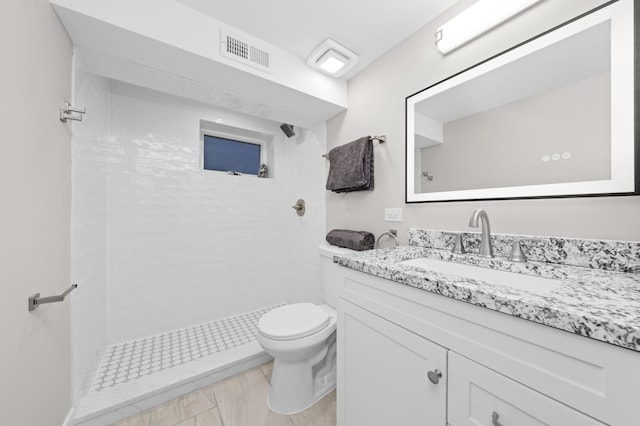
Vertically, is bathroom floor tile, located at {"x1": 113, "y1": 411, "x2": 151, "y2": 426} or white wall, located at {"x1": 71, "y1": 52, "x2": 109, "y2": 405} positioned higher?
white wall, located at {"x1": 71, "y1": 52, "x2": 109, "y2": 405}

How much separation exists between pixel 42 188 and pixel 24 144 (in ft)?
0.64

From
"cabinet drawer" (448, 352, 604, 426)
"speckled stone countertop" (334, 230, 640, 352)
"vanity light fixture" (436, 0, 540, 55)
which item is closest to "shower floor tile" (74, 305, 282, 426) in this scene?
"speckled stone countertop" (334, 230, 640, 352)

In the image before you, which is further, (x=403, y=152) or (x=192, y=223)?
(x=192, y=223)

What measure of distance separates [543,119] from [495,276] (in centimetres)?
68

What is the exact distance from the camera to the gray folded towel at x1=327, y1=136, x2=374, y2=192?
5.37 feet

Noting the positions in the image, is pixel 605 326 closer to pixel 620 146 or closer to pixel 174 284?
pixel 620 146

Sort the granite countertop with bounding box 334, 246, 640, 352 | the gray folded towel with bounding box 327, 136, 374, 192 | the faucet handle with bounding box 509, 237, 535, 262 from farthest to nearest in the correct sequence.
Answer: the gray folded towel with bounding box 327, 136, 374, 192, the faucet handle with bounding box 509, 237, 535, 262, the granite countertop with bounding box 334, 246, 640, 352

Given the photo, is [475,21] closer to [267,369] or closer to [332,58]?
[332,58]

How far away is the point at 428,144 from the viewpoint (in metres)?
1.39

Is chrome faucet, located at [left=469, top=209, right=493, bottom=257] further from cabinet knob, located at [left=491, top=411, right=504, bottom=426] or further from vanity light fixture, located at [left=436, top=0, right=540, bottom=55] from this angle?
vanity light fixture, located at [left=436, top=0, right=540, bottom=55]

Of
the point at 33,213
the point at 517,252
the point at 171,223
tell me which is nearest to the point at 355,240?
the point at 517,252

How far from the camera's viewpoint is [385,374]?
2.83 ft

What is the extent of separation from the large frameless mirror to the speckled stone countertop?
0.31 metres

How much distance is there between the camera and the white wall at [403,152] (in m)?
0.87
